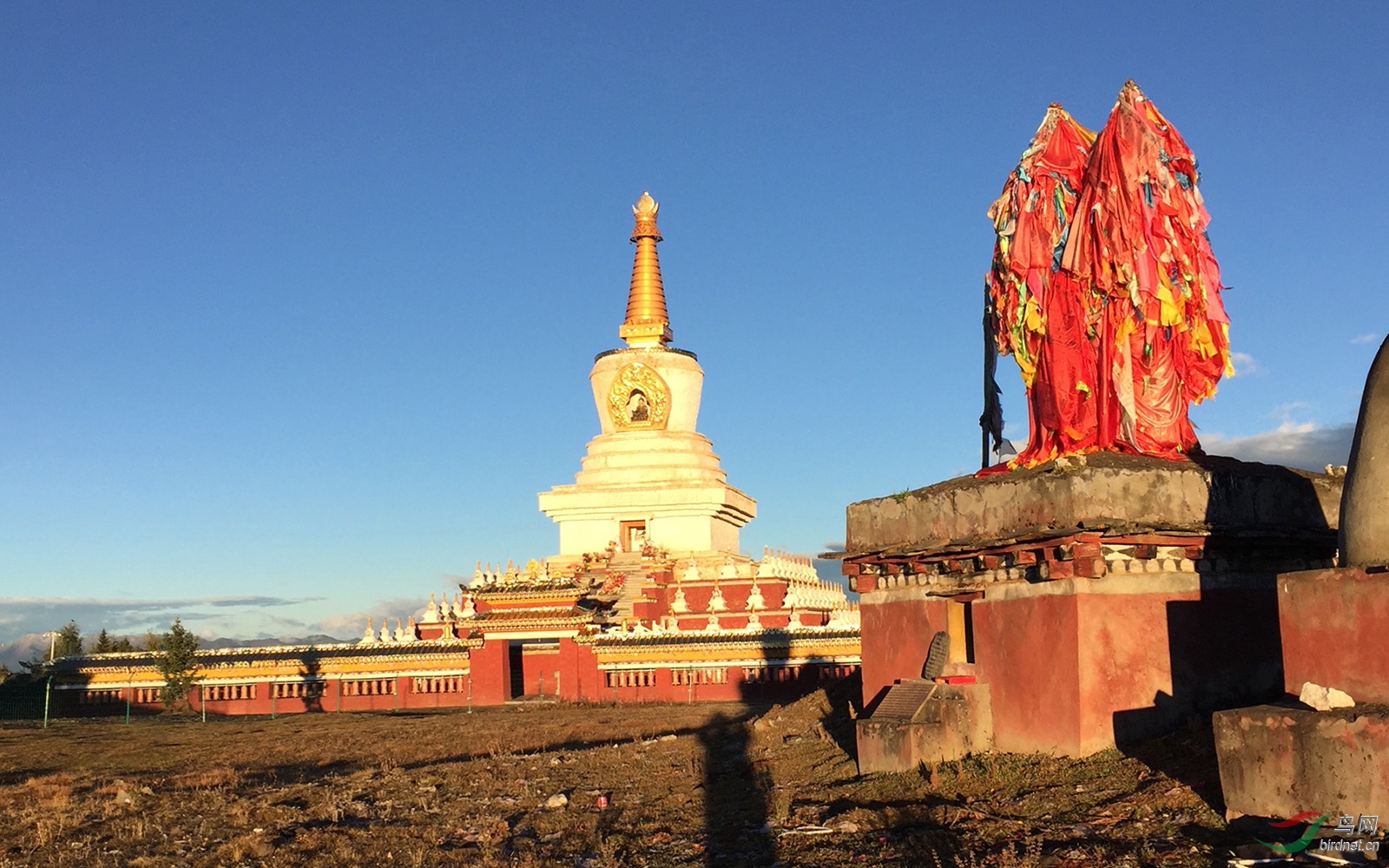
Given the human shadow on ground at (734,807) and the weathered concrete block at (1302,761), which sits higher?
the weathered concrete block at (1302,761)

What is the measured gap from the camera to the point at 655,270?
6381cm

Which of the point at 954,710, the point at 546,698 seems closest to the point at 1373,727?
the point at 954,710

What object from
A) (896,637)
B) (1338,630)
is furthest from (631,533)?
(1338,630)

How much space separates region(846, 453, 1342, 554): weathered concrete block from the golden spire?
144 feet

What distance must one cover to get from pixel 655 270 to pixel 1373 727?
181 feet

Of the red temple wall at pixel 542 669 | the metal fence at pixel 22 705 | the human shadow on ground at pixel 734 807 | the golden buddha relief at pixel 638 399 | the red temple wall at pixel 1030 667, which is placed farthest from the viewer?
the golden buddha relief at pixel 638 399

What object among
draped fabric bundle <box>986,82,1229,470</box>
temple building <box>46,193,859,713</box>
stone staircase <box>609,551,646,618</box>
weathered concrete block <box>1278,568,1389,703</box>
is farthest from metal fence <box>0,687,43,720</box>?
weathered concrete block <box>1278,568,1389,703</box>

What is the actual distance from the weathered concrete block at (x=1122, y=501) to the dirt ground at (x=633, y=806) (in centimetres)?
282

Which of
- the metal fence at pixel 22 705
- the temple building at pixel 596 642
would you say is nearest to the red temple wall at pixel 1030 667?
the temple building at pixel 596 642

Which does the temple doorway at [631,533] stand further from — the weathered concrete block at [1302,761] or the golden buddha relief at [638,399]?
the weathered concrete block at [1302,761]

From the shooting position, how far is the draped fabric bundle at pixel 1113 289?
1739 centimetres

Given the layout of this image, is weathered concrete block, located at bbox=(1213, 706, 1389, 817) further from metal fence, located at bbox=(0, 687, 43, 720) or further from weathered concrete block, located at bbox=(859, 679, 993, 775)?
metal fence, located at bbox=(0, 687, 43, 720)

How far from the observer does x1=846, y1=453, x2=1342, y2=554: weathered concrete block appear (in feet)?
50.6

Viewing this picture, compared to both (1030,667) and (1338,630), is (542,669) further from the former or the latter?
(1338,630)
